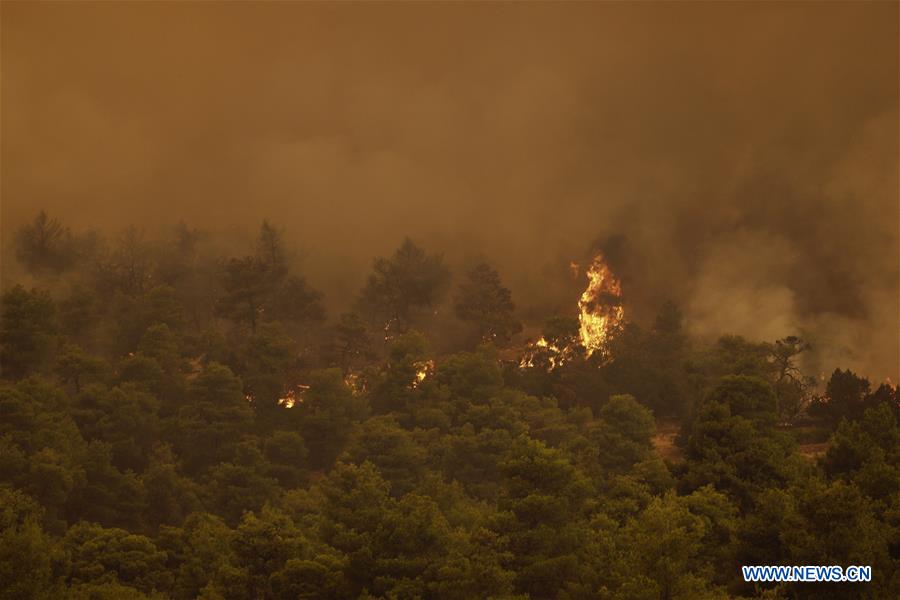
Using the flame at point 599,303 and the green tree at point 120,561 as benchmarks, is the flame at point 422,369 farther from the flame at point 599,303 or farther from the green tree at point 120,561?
the green tree at point 120,561

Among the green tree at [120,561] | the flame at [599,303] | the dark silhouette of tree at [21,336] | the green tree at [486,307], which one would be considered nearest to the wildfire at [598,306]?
the flame at [599,303]

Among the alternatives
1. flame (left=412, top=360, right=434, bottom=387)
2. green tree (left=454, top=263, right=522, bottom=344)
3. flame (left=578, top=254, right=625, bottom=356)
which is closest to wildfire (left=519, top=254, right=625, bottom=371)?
flame (left=578, top=254, right=625, bottom=356)

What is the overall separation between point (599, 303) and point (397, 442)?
111 ft

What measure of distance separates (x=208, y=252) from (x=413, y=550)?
55.6 metres

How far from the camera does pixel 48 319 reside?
5978cm

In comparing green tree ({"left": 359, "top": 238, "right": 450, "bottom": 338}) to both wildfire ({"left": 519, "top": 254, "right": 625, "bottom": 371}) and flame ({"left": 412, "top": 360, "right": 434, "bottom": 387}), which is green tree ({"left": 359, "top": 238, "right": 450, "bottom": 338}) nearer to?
wildfire ({"left": 519, "top": 254, "right": 625, "bottom": 371})

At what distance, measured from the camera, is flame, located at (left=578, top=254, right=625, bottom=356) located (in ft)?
265


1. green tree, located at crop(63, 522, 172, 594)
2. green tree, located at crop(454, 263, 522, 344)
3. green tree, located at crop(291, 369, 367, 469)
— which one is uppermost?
green tree, located at crop(454, 263, 522, 344)

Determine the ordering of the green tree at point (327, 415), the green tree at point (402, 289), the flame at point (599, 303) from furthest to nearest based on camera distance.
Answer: the flame at point (599, 303), the green tree at point (402, 289), the green tree at point (327, 415)

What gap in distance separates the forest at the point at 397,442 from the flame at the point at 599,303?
0.57ft

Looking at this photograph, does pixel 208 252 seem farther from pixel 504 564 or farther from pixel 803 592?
pixel 803 592

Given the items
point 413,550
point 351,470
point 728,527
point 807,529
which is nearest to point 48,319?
point 351,470

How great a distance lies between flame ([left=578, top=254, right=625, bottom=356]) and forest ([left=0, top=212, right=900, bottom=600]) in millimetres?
174

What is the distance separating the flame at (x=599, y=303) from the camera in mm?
80625
